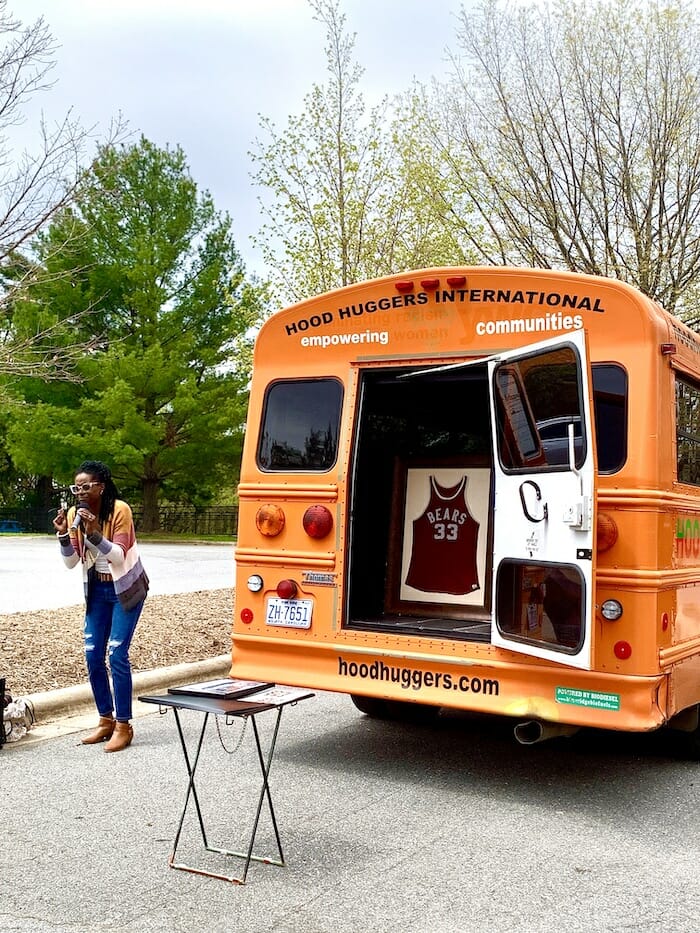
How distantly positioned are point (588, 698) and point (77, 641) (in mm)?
5798

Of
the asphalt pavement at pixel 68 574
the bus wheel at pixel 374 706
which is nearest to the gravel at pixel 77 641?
the asphalt pavement at pixel 68 574

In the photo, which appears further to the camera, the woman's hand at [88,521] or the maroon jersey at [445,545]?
the maroon jersey at [445,545]

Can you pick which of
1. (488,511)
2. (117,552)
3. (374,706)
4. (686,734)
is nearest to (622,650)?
(686,734)

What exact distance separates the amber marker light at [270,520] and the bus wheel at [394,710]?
1704 mm

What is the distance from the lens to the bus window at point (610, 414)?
582cm

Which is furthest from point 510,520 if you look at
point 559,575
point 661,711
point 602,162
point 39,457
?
point 39,457

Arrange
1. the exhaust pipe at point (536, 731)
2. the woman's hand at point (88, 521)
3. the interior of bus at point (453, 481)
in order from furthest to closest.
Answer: the woman's hand at point (88, 521) < the exhaust pipe at point (536, 731) < the interior of bus at point (453, 481)

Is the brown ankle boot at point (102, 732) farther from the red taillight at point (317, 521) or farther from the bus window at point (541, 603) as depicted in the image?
the bus window at point (541, 603)

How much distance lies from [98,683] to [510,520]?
297cm

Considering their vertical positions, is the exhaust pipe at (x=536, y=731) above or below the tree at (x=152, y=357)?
below

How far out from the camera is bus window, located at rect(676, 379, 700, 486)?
20.5 ft

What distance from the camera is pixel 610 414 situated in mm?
5895

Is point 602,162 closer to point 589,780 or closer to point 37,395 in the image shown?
point 589,780

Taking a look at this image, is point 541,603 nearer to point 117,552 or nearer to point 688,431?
point 688,431
